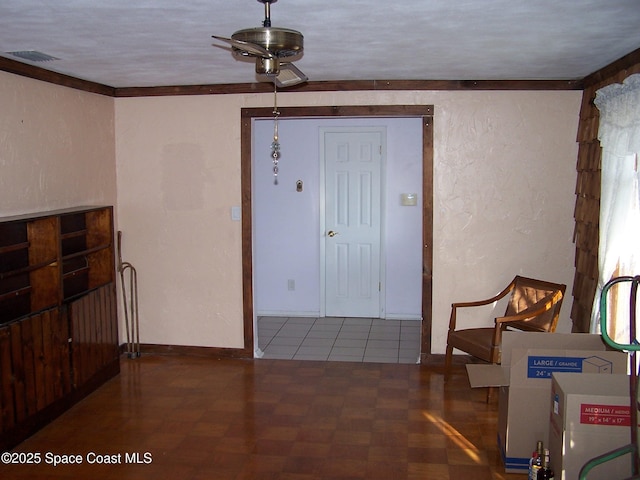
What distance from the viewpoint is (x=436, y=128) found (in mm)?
5148

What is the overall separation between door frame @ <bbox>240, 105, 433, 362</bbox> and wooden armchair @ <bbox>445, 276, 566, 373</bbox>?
0.36m

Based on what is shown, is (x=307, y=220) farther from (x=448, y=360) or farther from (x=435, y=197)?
(x=448, y=360)

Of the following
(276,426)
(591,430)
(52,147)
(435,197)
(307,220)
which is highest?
(52,147)

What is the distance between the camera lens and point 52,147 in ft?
15.0

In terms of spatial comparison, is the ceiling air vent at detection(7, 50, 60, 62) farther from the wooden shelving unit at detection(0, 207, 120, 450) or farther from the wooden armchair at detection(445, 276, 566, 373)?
the wooden armchair at detection(445, 276, 566, 373)

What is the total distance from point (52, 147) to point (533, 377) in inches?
138

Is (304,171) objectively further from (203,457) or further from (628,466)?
(628,466)

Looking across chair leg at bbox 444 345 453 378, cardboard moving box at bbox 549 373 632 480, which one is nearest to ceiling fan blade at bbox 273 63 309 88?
cardboard moving box at bbox 549 373 632 480

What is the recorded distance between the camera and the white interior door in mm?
6738

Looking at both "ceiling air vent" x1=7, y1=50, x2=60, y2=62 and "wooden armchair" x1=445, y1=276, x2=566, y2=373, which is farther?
"wooden armchair" x1=445, y1=276, x2=566, y2=373

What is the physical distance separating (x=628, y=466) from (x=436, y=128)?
302cm

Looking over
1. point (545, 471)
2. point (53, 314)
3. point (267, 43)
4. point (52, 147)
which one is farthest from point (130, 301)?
point (545, 471)

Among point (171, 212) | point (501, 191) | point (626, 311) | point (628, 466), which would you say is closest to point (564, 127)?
point (501, 191)

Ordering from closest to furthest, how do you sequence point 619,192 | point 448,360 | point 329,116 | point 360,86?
point 619,192 → point 448,360 → point 360,86 → point 329,116
